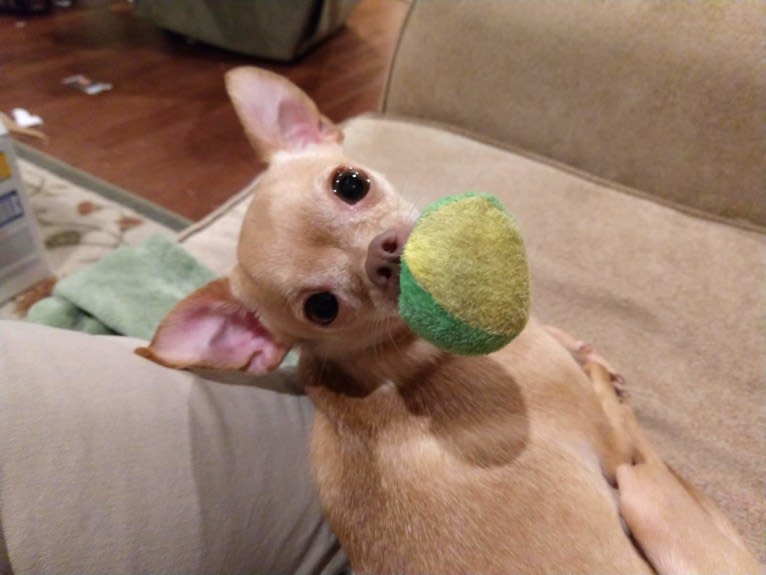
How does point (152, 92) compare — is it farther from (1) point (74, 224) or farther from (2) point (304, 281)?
(2) point (304, 281)

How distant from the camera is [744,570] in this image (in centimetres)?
114

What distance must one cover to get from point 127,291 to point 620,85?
6.01 ft

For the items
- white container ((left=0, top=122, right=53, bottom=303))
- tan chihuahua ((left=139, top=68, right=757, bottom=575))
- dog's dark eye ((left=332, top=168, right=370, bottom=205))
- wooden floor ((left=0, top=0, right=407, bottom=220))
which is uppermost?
dog's dark eye ((left=332, top=168, right=370, bottom=205))

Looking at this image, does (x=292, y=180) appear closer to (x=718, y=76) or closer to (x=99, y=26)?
(x=718, y=76)

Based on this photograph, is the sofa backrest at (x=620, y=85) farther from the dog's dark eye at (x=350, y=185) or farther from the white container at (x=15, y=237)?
the white container at (x=15, y=237)

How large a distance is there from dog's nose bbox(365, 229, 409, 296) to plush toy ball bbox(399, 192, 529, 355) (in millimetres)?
148

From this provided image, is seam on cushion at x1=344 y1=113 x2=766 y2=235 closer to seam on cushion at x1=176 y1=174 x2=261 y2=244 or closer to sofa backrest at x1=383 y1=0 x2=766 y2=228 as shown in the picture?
sofa backrest at x1=383 y1=0 x2=766 y2=228

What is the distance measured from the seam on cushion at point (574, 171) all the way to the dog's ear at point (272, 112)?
110 cm

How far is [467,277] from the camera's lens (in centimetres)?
92

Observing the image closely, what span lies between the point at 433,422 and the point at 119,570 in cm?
63

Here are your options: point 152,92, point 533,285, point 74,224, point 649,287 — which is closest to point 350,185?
point 533,285

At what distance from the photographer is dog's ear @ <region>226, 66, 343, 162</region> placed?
1.49m

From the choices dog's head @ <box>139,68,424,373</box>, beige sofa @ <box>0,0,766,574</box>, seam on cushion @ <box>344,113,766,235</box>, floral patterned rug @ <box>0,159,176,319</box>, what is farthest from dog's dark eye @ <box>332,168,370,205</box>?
floral patterned rug @ <box>0,159,176,319</box>

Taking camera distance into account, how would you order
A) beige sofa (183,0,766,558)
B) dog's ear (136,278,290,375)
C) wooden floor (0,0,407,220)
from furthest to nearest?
wooden floor (0,0,407,220)
beige sofa (183,0,766,558)
dog's ear (136,278,290,375)
